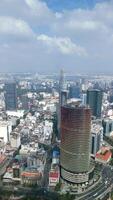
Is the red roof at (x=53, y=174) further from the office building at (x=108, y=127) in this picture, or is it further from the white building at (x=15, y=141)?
the office building at (x=108, y=127)

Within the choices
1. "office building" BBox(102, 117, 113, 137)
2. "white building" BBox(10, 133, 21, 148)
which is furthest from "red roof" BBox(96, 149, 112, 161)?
"white building" BBox(10, 133, 21, 148)

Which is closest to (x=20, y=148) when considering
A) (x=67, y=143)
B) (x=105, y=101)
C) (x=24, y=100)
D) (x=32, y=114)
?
(x=67, y=143)

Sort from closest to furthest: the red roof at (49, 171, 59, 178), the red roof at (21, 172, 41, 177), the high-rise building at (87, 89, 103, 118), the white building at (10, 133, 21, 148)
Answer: the red roof at (49, 171, 59, 178)
the red roof at (21, 172, 41, 177)
the white building at (10, 133, 21, 148)
the high-rise building at (87, 89, 103, 118)

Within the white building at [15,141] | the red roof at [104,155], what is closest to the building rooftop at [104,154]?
the red roof at [104,155]

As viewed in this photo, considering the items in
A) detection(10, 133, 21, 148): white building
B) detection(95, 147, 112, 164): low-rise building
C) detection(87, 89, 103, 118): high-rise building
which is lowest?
detection(95, 147, 112, 164): low-rise building

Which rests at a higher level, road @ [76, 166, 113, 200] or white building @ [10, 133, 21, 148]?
white building @ [10, 133, 21, 148]

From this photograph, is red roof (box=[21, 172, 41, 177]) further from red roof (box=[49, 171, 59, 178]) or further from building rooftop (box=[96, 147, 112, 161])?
building rooftop (box=[96, 147, 112, 161])

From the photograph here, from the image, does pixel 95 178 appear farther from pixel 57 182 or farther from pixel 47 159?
pixel 47 159
